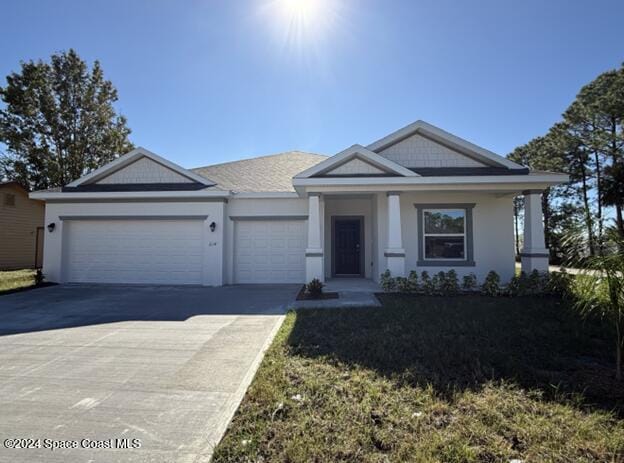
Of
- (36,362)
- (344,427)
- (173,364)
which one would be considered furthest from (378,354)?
(36,362)

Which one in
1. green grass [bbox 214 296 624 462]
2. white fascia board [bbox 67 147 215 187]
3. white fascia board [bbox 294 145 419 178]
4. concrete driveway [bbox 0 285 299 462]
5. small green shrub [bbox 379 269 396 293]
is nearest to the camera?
green grass [bbox 214 296 624 462]

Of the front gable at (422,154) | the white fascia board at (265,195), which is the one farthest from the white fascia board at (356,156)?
the white fascia board at (265,195)

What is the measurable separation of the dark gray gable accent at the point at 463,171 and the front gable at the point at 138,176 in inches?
290

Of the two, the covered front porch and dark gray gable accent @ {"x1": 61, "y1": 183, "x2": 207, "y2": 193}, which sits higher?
dark gray gable accent @ {"x1": 61, "y1": 183, "x2": 207, "y2": 193}

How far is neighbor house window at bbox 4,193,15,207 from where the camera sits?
53.9 feet

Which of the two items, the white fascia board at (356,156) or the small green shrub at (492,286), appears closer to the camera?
the small green shrub at (492,286)

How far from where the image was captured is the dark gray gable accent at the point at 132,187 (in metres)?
11.3

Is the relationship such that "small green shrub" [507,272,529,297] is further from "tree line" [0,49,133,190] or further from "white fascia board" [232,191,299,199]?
"tree line" [0,49,133,190]

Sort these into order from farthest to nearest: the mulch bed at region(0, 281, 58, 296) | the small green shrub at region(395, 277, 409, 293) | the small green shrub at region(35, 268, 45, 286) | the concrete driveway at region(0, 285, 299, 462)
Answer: the small green shrub at region(35, 268, 45, 286) → the mulch bed at region(0, 281, 58, 296) → the small green shrub at region(395, 277, 409, 293) → the concrete driveway at region(0, 285, 299, 462)

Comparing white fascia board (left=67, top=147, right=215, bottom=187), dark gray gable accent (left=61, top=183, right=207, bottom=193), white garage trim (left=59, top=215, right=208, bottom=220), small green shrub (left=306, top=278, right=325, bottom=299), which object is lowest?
small green shrub (left=306, top=278, right=325, bottom=299)

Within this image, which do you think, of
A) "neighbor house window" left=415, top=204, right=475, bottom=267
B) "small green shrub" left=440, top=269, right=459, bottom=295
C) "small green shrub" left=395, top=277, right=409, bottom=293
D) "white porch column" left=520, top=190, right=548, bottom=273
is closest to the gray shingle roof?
"neighbor house window" left=415, top=204, right=475, bottom=267

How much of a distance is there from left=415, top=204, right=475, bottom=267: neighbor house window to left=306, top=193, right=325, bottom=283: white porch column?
11.1 feet

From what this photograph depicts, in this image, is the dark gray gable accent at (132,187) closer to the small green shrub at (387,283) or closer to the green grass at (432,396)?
the small green shrub at (387,283)

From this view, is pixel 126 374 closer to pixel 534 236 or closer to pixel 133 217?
pixel 133 217
